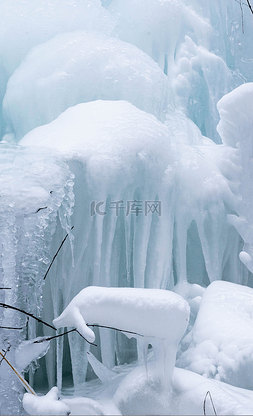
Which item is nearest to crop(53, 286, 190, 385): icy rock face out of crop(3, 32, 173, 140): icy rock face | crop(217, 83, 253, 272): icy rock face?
crop(217, 83, 253, 272): icy rock face

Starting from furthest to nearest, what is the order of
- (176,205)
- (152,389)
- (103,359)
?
(176,205), (103,359), (152,389)

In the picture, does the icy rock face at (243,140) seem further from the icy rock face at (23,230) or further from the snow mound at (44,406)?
the snow mound at (44,406)

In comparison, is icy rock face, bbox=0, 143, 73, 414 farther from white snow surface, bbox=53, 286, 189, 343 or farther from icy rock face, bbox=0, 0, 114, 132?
icy rock face, bbox=0, 0, 114, 132

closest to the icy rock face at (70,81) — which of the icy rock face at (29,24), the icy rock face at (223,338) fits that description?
the icy rock face at (29,24)

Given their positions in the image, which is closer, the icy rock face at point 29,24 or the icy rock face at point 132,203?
the icy rock face at point 132,203

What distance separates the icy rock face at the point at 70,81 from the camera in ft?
10.7

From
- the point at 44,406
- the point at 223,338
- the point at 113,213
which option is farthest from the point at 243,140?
the point at 44,406

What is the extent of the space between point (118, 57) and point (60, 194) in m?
1.77

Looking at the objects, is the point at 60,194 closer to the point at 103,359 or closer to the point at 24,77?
the point at 103,359

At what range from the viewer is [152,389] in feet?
5.70

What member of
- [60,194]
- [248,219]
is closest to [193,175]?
[248,219]

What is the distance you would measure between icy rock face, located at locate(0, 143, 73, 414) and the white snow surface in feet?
0.75

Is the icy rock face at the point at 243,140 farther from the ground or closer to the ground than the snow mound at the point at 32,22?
closer to the ground

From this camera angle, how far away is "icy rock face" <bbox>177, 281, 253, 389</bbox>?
2.08 metres
